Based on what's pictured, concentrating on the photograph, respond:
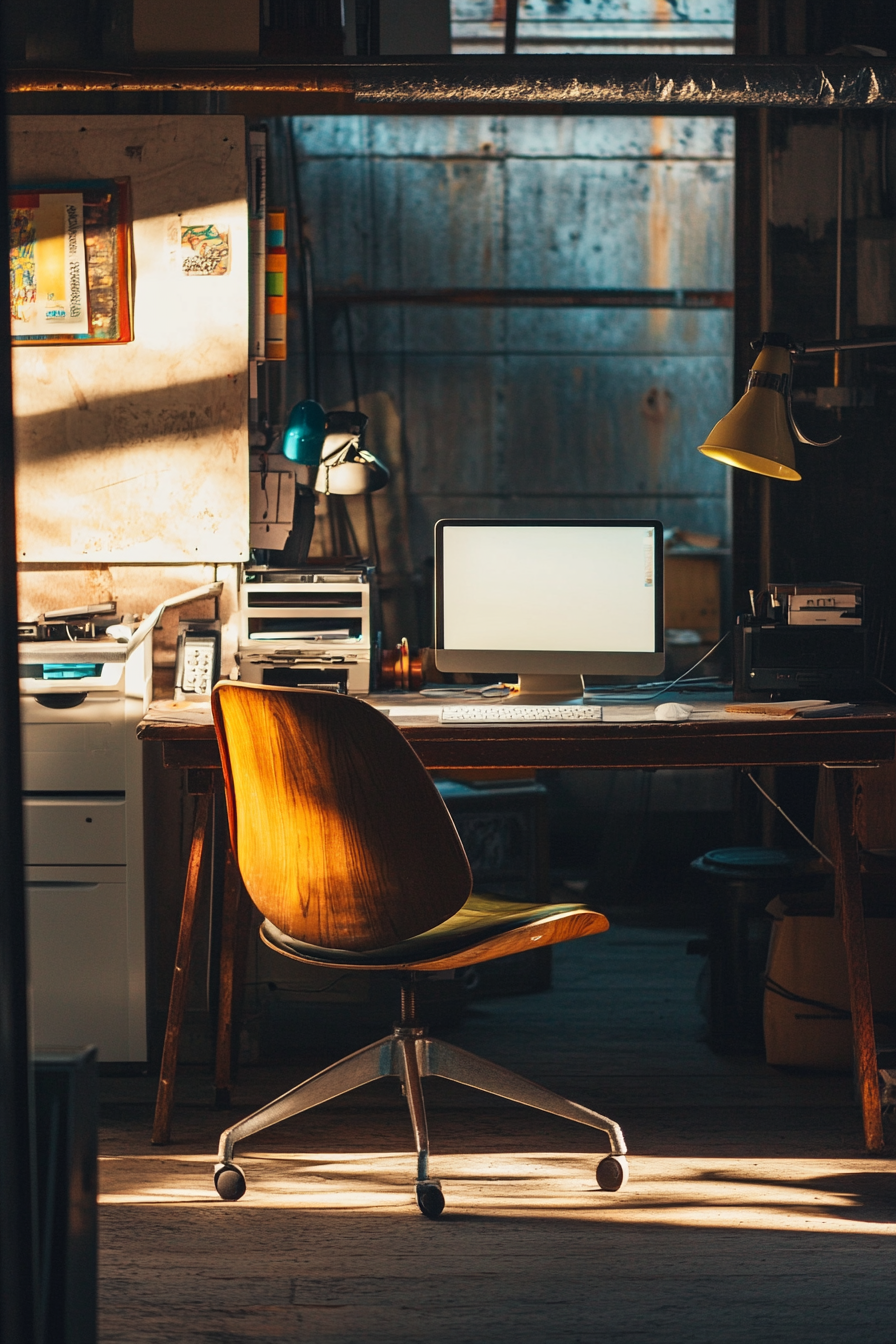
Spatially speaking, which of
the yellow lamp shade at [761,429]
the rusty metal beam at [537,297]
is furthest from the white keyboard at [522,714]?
the rusty metal beam at [537,297]

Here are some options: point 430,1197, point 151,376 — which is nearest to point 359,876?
point 430,1197

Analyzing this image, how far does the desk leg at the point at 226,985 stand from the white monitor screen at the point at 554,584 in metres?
0.79

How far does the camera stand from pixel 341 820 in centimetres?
235

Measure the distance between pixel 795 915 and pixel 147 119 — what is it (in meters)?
2.48

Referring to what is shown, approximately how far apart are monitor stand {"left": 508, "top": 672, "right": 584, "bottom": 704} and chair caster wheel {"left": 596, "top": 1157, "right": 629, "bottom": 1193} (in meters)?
1.07

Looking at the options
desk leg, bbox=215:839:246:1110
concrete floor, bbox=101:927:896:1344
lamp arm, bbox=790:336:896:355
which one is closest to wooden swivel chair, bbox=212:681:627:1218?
concrete floor, bbox=101:927:896:1344

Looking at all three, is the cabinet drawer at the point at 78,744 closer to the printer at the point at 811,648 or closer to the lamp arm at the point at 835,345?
the printer at the point at 811,648

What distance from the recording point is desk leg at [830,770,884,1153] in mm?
2664

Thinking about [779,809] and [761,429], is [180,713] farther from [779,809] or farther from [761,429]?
[779,809]

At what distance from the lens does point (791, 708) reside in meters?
2.92

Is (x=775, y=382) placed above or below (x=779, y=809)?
above

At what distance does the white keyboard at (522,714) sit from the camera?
2828mm

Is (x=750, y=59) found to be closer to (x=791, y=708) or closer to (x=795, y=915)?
(x=791, y=708)

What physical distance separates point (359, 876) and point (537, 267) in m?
3.72
